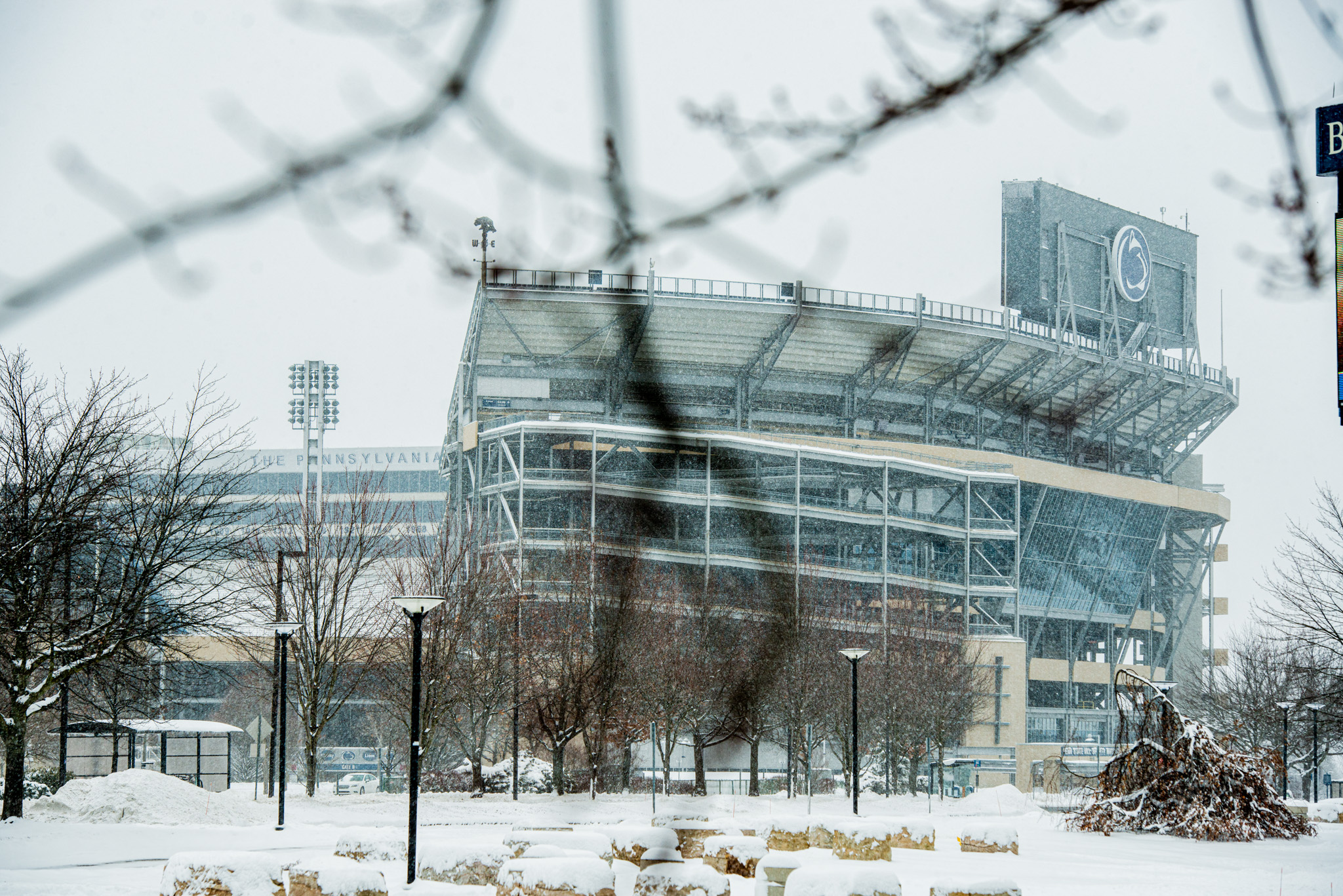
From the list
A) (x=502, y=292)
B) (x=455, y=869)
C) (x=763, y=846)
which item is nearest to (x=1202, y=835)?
(x=763, y=846)

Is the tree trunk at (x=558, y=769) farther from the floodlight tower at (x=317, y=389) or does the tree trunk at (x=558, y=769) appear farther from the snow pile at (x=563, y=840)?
the snow pile at (x=563, y=840)

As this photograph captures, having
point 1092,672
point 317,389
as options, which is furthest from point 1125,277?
point 317,389

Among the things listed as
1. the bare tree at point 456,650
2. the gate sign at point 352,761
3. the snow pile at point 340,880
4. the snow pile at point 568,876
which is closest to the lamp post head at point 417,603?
the snow pile at point 340,880

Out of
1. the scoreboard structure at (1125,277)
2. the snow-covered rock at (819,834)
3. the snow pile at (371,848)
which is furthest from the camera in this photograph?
the scoreboard structure at (1125,277)

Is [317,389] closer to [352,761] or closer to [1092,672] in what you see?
[352,761]

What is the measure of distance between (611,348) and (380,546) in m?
35.1

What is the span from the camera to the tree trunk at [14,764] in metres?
19.7

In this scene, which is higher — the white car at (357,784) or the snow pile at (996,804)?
Result: the snow pile at (996,804)

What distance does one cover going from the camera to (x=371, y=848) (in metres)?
15.3

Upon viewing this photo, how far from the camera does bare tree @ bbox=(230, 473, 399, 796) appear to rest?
31016mm

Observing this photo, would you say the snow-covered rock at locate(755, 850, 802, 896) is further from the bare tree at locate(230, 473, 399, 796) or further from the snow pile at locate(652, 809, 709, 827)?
the bare tree at locate(230, 473, 399, 796)

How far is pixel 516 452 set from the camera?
3.26 metres

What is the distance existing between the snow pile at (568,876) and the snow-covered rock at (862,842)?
7.00 m

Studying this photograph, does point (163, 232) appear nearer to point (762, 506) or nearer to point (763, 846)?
point (762, 506)
